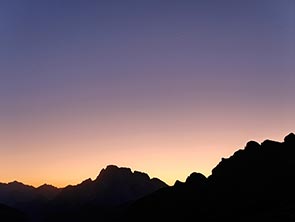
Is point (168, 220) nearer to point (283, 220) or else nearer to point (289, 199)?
point (289, 199)

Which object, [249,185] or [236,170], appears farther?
[236,170]

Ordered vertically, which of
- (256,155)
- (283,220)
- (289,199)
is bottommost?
(283,220)

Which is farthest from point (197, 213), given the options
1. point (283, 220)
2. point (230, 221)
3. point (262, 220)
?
point (283, 220)

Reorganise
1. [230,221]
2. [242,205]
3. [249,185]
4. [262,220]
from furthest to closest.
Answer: [249,185], [242,205], [230,221], [262,220]

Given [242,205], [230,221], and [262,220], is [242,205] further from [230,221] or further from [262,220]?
[262,220]

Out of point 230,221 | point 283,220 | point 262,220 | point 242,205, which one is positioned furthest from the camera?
point 242,205

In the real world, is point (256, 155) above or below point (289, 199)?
above

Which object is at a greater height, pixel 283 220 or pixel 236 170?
pixel 236 170

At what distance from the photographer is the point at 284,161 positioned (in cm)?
18262

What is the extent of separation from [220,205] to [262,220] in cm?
6097

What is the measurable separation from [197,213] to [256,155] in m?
38.8

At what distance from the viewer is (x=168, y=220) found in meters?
195

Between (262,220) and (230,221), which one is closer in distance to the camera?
(262,220)

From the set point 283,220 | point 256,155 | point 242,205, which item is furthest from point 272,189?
point 283,220
